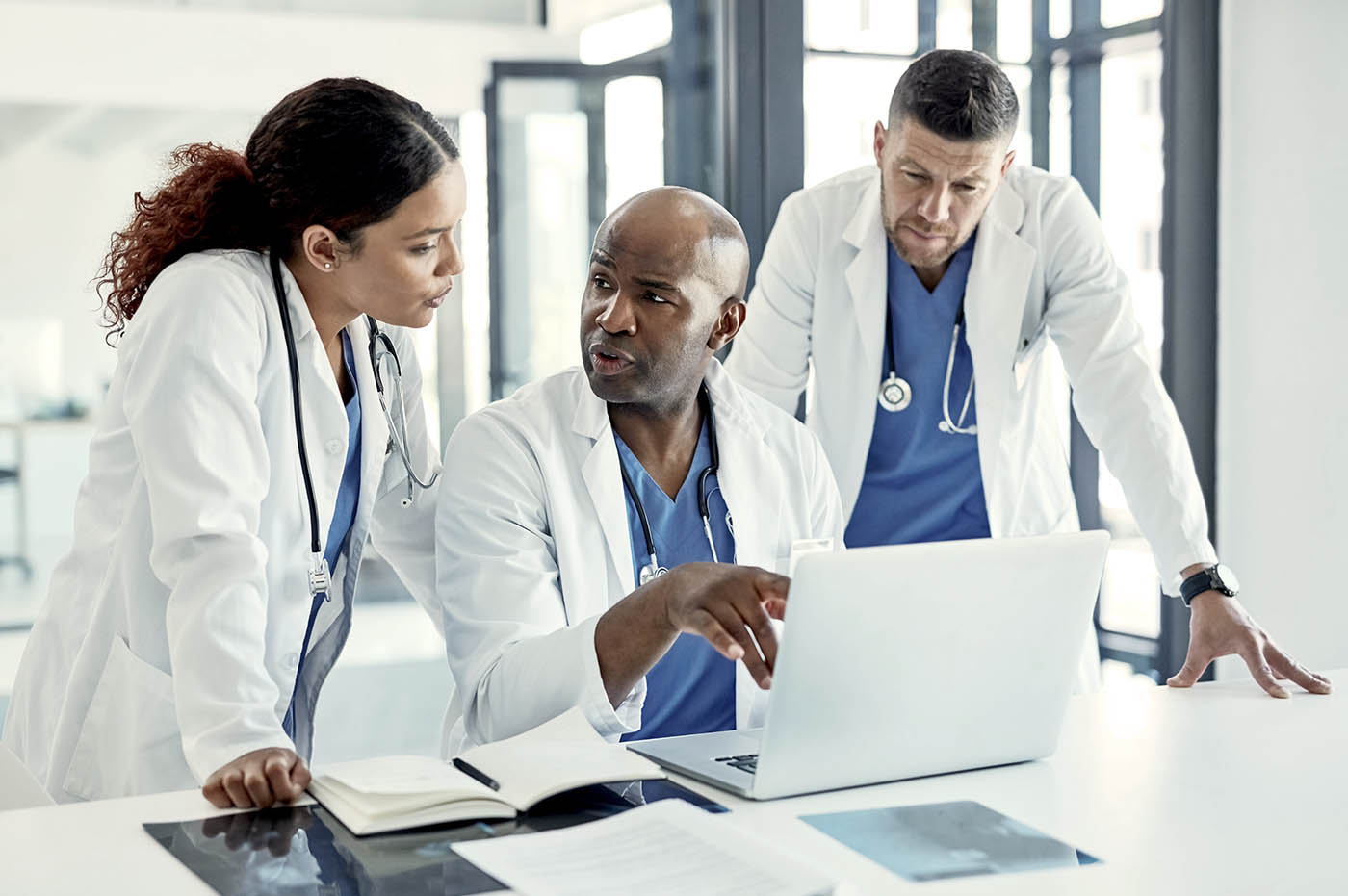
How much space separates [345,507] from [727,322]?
569mm

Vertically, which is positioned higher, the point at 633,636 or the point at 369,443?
the point at 369,443

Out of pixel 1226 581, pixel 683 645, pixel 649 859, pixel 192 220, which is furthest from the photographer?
pixel 1226 581

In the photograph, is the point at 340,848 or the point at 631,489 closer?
the point at 340,848

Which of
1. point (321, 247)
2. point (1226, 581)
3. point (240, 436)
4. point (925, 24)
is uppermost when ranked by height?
point (925, 24)

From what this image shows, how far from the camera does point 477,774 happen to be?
53.1 inches

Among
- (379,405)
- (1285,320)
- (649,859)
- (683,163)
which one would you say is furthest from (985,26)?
(649,859)

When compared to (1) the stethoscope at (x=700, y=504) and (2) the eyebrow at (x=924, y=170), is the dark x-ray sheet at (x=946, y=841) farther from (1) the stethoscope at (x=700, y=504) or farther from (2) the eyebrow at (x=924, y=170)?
(2) the eyebrow at (x=924, y=170)

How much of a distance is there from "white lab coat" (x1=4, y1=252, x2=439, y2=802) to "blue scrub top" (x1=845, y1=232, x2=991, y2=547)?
3.08ft

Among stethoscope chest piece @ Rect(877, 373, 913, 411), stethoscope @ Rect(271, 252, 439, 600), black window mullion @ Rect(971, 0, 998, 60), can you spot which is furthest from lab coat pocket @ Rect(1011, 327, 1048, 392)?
black window mullion @ Rect(971, 0, 998, 60)

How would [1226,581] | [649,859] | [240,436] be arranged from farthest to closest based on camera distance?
1. [1226,581]
2. [240,436]
3. [649,859]

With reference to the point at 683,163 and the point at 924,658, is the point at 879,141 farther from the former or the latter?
A: the point at 924,658

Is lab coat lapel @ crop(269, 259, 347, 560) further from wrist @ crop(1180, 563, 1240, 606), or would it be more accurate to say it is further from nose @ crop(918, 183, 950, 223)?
wrist @ crop(1180, 563, 1240, 606)

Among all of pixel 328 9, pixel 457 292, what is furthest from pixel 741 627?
pixel 328 9

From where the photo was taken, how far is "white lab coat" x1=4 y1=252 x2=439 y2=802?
1437 millimetres
